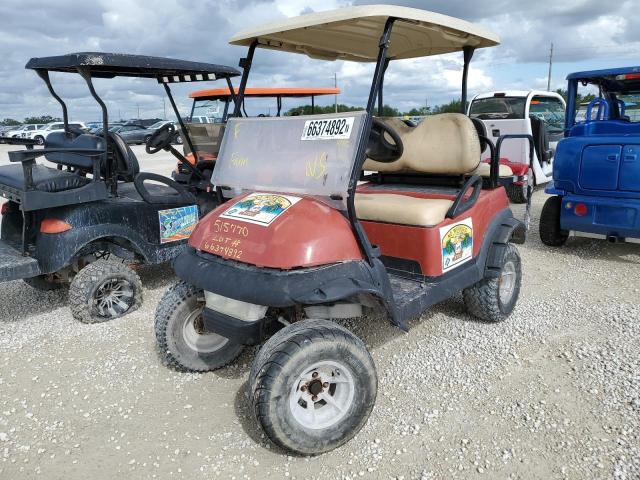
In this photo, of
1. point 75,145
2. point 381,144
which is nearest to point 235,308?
point 381,144

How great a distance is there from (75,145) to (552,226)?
15.8 feet

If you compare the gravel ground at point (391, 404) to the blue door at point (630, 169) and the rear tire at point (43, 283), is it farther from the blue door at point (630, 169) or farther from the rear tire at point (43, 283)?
the blue door at point (630, 169)

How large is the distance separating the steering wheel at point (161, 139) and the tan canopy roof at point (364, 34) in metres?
1.66

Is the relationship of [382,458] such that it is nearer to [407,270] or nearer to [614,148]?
[407,270]

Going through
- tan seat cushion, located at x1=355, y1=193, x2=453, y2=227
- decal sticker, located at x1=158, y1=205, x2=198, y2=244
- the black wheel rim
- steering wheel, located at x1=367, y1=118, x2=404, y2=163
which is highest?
steering wheel, located at x1=367, y1=118, x2=404, y2=163

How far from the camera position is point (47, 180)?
12.6ft

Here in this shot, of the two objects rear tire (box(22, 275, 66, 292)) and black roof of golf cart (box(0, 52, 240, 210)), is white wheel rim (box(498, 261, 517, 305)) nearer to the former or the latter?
black roof of golf cart (box(0, 52, 240, 210))

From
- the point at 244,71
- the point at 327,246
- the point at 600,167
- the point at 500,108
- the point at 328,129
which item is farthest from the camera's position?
the point at 500,108

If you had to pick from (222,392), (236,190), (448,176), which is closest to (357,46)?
(448,176)

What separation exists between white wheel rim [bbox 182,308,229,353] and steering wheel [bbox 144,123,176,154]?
2.28m

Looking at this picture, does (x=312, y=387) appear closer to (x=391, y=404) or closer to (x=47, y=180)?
(x=391, y=404)

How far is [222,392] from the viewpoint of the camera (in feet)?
9.68

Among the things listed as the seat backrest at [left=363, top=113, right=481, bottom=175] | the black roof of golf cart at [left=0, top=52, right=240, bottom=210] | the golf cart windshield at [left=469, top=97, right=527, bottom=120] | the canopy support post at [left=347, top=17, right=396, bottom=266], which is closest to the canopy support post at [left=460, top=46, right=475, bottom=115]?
the seat backrest at [left=363, top=113, right=481, bottom=175]

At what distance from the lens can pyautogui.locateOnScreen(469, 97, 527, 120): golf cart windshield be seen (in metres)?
8.57
